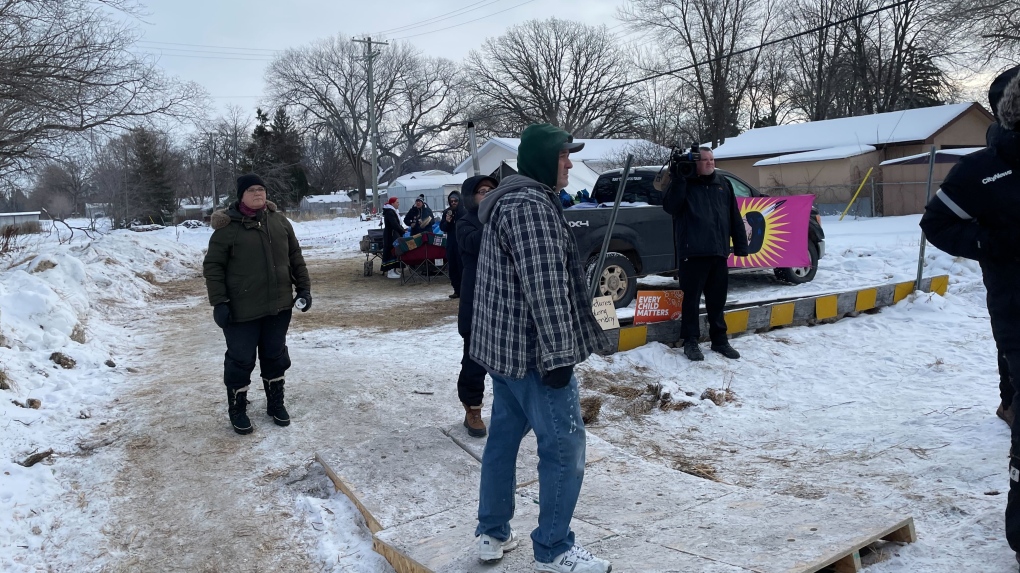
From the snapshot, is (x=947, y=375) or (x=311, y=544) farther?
(x=947, y=375)

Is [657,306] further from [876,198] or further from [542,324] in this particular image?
[876,198]

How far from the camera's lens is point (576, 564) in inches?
120

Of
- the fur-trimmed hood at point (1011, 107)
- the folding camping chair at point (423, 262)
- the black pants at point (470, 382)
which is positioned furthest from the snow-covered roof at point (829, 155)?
the fur-trimmed hood at point (1011, 107)

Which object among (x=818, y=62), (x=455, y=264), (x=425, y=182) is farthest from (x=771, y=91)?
(x=455, y=264)

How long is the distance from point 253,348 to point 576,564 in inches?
133

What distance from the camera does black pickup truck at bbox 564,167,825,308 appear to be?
974 cm

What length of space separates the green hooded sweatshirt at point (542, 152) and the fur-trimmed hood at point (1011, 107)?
1.74m

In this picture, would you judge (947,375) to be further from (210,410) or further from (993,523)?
(210,410)

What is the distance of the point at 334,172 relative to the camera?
263 ft

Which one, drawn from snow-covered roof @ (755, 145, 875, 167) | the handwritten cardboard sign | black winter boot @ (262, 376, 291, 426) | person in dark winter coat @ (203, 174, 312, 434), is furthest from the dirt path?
snow-covered roof @ (755, 145, 875, 167)

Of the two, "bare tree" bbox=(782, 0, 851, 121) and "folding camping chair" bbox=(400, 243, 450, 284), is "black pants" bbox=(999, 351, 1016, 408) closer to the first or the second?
"folding camping chair" bbox=(400, 243, 450, 284)

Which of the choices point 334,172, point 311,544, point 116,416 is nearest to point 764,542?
point 311,544

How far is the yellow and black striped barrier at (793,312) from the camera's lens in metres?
7.84

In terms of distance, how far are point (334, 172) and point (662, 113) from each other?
4094 cm
